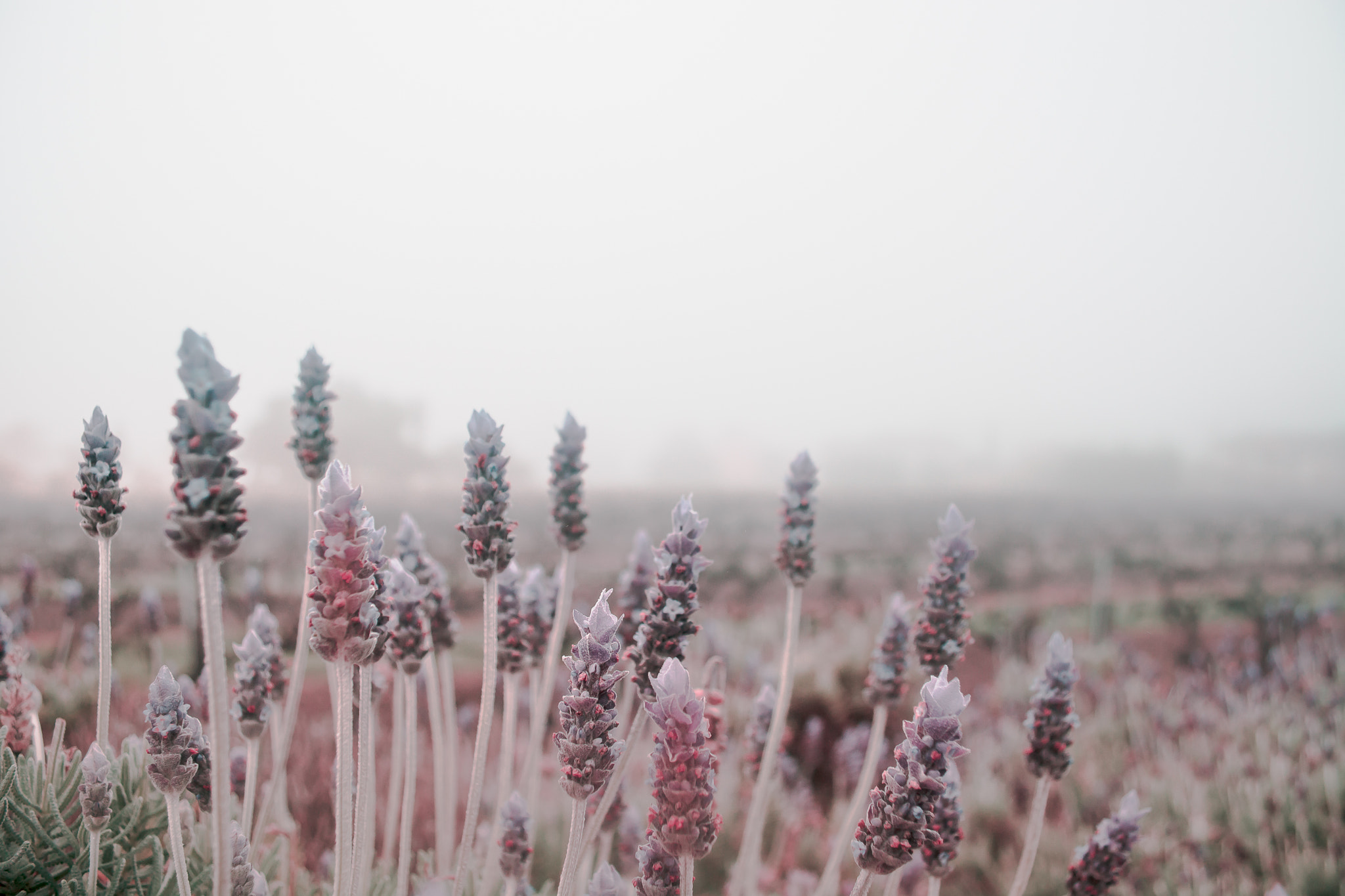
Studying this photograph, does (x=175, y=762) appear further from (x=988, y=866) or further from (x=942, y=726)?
(x=988, y=866)

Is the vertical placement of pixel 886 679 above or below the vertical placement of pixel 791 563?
below

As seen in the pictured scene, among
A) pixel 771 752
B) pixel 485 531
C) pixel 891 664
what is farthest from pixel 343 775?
pixel 891 664

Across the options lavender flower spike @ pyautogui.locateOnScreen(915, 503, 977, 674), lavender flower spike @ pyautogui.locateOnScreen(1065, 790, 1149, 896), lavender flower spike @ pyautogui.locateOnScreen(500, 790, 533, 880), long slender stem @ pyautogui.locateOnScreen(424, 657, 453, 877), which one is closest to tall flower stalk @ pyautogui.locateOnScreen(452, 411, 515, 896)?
lavender flower spike @ pyautogui.locateOnScreen(500, 790, 533, 880)

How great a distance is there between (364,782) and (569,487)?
1.16 meters

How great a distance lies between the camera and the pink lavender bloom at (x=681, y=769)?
5.43ft

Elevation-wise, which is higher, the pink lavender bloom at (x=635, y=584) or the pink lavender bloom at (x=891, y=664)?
the pink lavender bloom at (x=635, y=584)

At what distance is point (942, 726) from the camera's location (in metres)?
1.71

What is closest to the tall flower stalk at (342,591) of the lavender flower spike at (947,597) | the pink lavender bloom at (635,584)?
the pink lavender bloom at (635,584)

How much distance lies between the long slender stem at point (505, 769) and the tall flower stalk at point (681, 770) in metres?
1.00

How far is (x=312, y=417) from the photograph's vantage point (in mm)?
2562

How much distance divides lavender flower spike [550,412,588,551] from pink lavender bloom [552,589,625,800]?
0.98 meters

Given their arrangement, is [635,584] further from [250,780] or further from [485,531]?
[250,780]

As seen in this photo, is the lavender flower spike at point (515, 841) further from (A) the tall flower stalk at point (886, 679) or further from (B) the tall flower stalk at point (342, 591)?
(A) the tall flower stalk at point (886, 679)

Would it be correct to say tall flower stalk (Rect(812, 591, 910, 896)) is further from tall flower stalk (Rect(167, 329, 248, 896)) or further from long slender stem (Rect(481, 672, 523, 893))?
tall flower stalk (Rect(167, 329, 248, 896))
